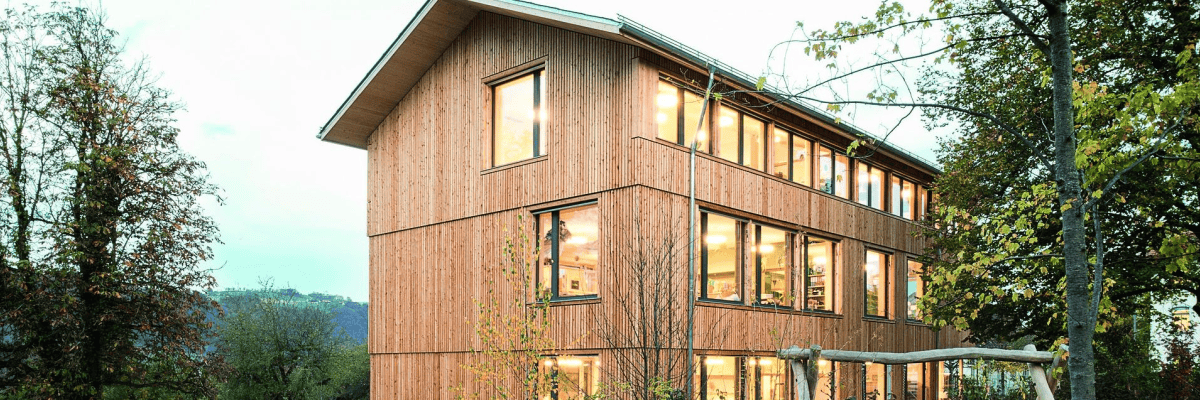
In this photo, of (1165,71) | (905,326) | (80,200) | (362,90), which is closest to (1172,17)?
(1165,71)

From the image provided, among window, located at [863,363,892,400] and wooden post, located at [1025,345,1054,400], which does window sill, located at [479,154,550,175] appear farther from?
window, located at [863,363,892,400]

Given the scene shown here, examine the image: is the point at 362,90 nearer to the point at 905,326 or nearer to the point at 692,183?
the point at 692,183

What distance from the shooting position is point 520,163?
14.9m

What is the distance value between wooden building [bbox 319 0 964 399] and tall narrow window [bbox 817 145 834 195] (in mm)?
58

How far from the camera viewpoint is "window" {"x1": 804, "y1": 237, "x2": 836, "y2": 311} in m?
17.5

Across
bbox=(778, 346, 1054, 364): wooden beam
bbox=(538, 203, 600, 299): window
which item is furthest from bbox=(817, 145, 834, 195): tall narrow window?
bbox=(778, 346, 1054, 364): wooden beam

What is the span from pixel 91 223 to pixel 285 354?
517 inches

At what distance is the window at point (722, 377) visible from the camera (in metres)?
14.4

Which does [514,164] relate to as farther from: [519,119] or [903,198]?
[903,198]

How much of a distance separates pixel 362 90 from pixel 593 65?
5.65m

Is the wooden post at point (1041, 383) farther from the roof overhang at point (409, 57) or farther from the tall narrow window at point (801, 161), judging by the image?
the tall narrow window at point (801, 161)

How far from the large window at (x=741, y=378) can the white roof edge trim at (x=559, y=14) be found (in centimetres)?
498

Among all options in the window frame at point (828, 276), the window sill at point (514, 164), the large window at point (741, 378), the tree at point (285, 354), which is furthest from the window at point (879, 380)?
the tree at point (285, 354)

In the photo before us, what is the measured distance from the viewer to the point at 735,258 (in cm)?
1509
